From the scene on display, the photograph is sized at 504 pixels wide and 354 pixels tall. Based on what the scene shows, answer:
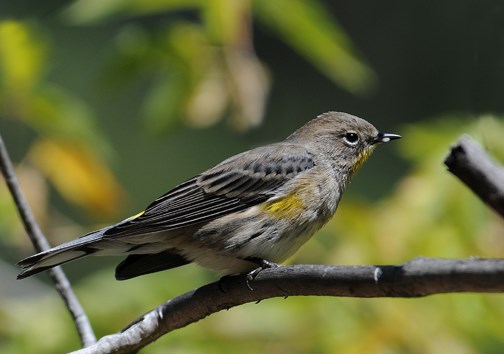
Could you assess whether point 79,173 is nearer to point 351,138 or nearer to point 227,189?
point 227,189

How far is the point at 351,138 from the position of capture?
355cm

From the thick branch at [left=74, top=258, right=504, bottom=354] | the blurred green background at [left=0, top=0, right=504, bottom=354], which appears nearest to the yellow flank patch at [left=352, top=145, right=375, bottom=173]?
the blurred green background at [left=0, top=0, right=504, bottom=354]

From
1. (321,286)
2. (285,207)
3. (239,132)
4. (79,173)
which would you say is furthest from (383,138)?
(321,286)

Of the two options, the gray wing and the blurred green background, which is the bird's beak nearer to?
the blurred green background

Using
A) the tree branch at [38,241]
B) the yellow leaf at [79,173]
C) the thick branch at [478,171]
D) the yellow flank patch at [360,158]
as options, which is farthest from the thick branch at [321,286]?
the yellow leaf at [79,173]

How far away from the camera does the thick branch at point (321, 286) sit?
1.54m

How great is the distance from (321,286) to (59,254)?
3.61ft

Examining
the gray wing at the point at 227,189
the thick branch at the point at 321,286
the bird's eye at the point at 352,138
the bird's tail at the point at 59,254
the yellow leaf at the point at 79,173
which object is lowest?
the thick branch at the point at 321,286

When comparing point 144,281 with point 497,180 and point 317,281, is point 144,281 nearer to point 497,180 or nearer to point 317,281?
point 317,281

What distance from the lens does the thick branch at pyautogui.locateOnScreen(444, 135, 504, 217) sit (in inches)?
58.5

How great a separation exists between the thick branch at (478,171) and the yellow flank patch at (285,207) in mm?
1472

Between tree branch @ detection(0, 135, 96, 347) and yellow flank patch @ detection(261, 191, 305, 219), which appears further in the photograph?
yellow flank patch @ detection(261, 191, 305, 219)

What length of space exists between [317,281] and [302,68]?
5.89 m

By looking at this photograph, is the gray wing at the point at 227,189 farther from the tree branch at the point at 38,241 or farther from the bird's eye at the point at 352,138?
the tree branch at the point at 38,241
